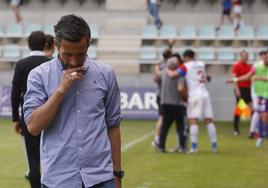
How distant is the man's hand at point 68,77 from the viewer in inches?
166

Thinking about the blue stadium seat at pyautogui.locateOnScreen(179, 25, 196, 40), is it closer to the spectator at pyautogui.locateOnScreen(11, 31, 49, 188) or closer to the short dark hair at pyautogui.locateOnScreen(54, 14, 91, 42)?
the spectator at pyautogui.locateOnScreen(11, 31, 49, 188)

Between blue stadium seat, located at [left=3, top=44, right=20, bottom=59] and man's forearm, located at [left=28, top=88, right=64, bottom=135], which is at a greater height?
man's forearm, located at [left=28, top=88, right=64, bottom=135]

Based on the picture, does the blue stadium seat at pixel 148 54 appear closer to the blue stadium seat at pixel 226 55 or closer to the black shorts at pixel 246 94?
the blue stadium seat at pixel 226 55

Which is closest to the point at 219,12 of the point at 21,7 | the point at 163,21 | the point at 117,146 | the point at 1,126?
the point at 163,21

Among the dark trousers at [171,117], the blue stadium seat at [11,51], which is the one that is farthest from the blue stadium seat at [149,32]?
the dark trousers at [171,117]

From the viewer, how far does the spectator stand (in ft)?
23.6

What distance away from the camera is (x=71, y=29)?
4.24 metres

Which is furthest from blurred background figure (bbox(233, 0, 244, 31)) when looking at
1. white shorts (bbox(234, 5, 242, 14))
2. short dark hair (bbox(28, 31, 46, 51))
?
short dark hair (bbox(28, 31, 46, 51))

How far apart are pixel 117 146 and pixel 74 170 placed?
0.45 m

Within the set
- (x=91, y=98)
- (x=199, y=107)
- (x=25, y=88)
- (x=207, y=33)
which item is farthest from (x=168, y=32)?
(x=91, y=98)

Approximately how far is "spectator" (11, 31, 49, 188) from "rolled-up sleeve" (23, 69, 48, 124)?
108 inches

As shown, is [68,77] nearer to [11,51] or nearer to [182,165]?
[182,165]

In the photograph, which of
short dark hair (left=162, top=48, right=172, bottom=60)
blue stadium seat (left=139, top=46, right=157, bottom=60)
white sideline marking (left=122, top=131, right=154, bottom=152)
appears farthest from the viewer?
blue stadium seat (left=139, top=46, right=157, bottom=60)

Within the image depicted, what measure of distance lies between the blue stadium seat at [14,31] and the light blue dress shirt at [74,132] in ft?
75.9
